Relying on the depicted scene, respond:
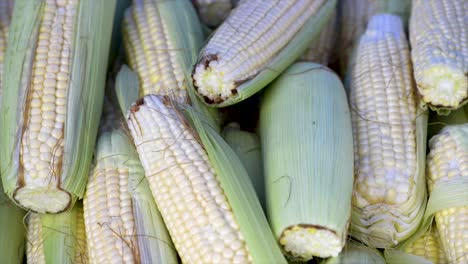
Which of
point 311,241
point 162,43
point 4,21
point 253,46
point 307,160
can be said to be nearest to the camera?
point 311,241

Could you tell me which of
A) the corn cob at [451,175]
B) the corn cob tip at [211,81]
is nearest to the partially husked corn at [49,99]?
the corn cob tip at [211,81]

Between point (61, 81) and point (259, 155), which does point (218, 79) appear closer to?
point (259, 155)

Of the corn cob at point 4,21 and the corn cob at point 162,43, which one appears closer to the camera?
the corn cob at point 162,43

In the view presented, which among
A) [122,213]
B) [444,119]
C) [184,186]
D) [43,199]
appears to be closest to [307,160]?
[184,186]

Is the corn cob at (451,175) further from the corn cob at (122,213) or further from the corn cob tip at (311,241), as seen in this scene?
the corn cob at (122,213)

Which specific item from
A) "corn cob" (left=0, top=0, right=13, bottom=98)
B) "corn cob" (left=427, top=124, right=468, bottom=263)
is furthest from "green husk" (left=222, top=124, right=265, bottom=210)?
"corn cob" (left=0, top=0, right=13, bottom=98)

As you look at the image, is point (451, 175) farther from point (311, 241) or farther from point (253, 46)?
point (253, 46)

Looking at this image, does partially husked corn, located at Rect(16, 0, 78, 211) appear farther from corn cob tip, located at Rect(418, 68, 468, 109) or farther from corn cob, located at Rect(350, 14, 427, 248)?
corn cob tip, located at Rect(418, 68, 468, 109)
